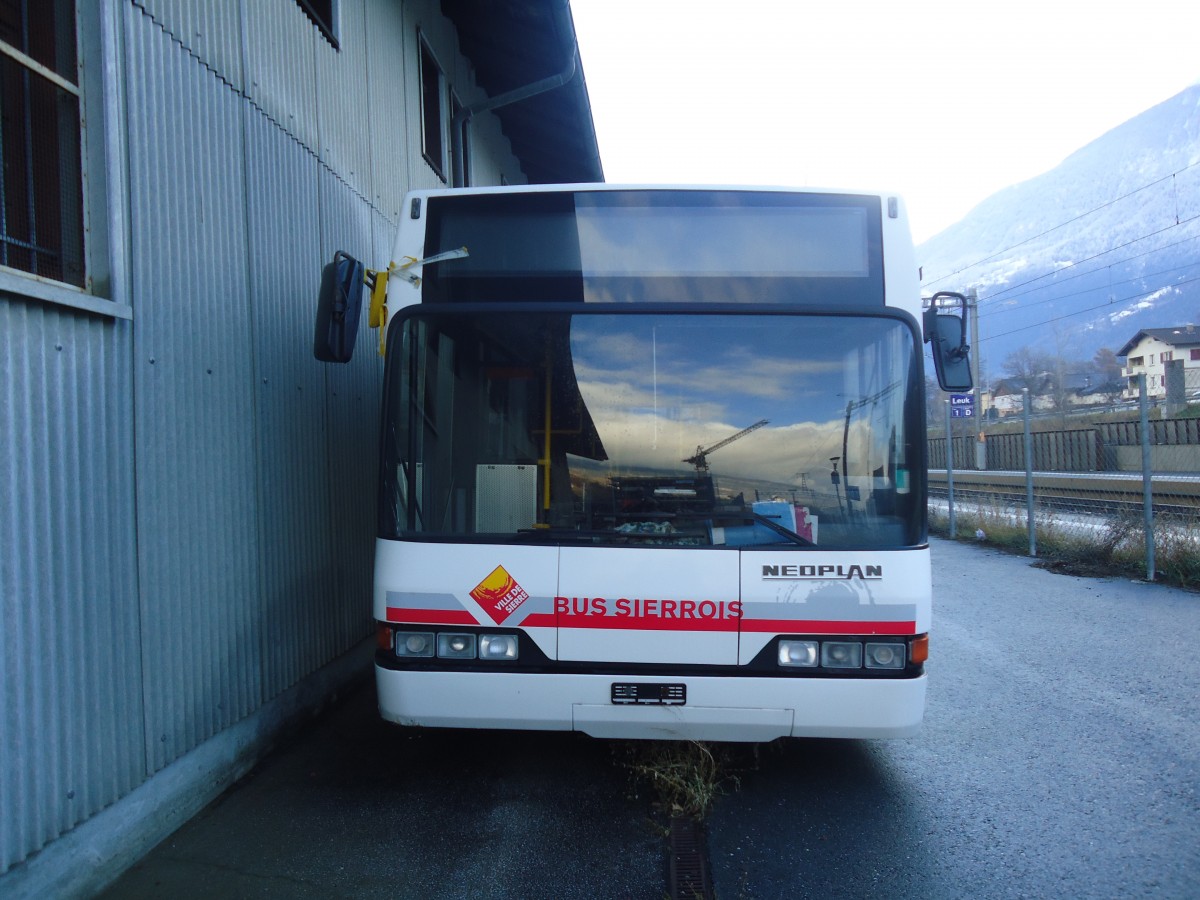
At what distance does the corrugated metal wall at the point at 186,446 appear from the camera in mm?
3100

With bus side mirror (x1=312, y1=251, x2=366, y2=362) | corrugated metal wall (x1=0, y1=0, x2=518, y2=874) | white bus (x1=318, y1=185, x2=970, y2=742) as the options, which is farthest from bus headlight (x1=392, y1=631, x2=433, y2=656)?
bus side mirror (x1=312, y1=251, x2=366, y2=362)

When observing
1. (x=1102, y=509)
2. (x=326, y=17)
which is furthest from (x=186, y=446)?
(x=1102, y=509)

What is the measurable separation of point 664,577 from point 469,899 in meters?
1.48

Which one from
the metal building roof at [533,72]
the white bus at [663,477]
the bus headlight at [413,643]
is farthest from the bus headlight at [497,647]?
the metal building roof at [533,72]

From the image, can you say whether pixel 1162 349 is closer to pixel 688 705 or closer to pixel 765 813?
pixel 765 813

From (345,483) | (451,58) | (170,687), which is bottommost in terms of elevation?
(170,687)

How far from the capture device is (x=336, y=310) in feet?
13.2

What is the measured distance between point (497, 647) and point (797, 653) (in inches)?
52.8

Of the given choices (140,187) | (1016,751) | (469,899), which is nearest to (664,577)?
(469,899)

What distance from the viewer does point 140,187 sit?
3793mm

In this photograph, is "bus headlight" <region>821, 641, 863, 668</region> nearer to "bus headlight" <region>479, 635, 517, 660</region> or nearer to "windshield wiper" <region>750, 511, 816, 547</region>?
"windshield wiper" <region>750, 511, 816, 547</region>

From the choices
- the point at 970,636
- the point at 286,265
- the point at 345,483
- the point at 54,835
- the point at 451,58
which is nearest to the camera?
the point at 54,835

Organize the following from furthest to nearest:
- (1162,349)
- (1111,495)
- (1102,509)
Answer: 1. (1162,349)
2. (1111,495)
3. (1102,509)

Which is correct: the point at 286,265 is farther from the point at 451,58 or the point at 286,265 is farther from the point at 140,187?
the point at 451,58
